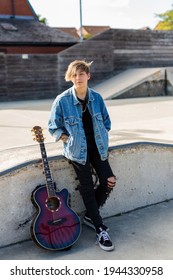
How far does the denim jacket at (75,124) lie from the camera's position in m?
3.71

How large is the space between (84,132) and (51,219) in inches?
36.4

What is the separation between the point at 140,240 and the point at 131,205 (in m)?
0.93

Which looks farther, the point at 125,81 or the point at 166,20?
the point at 166,20

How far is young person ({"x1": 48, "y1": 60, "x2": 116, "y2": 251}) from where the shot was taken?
372 cm

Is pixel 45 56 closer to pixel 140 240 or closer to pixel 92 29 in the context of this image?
pixel 140 240

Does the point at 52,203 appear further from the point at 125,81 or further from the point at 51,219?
the point at 125,81

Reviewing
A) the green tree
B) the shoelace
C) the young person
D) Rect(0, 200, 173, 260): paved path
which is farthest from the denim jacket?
the green tree

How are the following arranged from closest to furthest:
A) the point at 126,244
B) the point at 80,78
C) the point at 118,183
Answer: the point at 80,78 → the point at 126,244 → the point at 118,183

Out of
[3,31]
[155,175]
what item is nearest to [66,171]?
[155,175]

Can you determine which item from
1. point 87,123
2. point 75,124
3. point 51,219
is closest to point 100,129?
point 87,123

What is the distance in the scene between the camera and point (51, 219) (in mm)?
3605

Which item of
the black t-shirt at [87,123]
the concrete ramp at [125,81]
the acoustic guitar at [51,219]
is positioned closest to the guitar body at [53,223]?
the acoustic guitar at [51,219]

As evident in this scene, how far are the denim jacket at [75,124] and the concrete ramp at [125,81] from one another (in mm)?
12158
